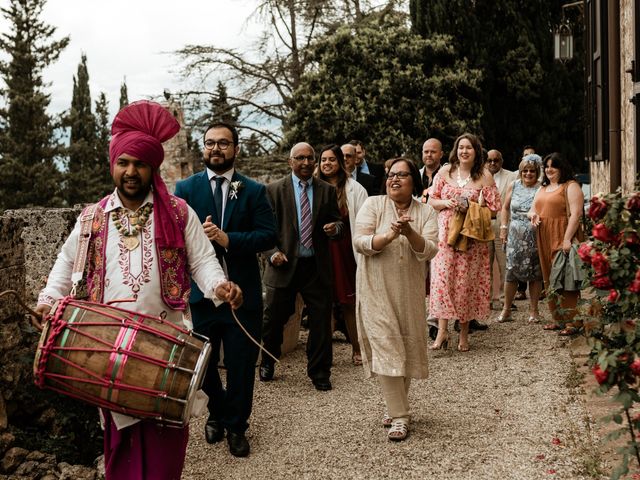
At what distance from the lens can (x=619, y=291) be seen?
347 cm

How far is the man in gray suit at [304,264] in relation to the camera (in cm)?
729

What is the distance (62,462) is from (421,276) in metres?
2.65

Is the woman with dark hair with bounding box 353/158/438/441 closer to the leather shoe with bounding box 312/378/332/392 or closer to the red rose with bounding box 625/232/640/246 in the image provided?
the leather shoe with bounding box 312/378/332/392

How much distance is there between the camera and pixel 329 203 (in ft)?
24.7

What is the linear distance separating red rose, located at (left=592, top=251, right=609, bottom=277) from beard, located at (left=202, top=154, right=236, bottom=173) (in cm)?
291

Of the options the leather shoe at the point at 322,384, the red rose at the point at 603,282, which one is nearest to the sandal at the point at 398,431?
the leather shoe at the point at 322,384

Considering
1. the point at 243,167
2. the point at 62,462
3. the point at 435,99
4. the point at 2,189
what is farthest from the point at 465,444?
the point at 2,189

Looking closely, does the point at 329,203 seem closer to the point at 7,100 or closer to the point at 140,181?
the point at 140,181

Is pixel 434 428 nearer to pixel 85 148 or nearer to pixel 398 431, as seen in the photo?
pixel 398 431

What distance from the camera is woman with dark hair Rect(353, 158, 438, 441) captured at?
18.7 ft

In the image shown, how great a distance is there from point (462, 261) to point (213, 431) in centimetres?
361

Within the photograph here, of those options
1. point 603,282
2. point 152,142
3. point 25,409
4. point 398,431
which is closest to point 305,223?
point 398,431

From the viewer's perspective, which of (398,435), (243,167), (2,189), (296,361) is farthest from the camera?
(2,189)

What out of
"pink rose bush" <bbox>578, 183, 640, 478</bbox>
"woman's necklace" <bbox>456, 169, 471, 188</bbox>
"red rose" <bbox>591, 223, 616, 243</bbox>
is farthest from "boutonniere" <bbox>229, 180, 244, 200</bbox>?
"woman's necklace" <bbox>456, 169, 471, 188</bbox>
